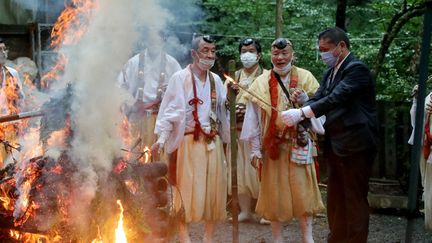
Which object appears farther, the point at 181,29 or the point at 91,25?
the point at 181,29

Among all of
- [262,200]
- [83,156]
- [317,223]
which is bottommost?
[317,223]

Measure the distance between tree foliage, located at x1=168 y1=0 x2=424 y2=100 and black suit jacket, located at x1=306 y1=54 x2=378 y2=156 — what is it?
3.53m

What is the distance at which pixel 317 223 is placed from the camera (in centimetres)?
823

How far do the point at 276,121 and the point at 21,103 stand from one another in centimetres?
375

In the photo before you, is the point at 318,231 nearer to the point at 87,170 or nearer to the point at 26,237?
the point at 87,170

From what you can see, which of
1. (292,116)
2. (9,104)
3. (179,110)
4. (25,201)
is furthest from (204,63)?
(9,104)

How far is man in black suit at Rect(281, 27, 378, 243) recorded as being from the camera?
5.81 meters

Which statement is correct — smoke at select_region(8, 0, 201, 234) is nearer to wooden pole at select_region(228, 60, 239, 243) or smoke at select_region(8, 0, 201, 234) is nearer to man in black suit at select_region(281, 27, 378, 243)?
wooden pole at select_region(228, 60, 239, 243)

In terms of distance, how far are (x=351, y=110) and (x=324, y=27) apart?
703 centimetres

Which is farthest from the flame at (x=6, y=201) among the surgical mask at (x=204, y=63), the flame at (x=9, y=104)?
the surgical mask at (x=204, y=63)

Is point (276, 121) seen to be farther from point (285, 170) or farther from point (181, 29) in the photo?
point (181, 29)

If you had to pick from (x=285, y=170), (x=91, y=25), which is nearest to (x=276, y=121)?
(x=285, y=170)

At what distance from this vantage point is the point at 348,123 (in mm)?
5832

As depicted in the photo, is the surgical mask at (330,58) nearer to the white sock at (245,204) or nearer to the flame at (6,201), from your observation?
the white sock at (245,204)
